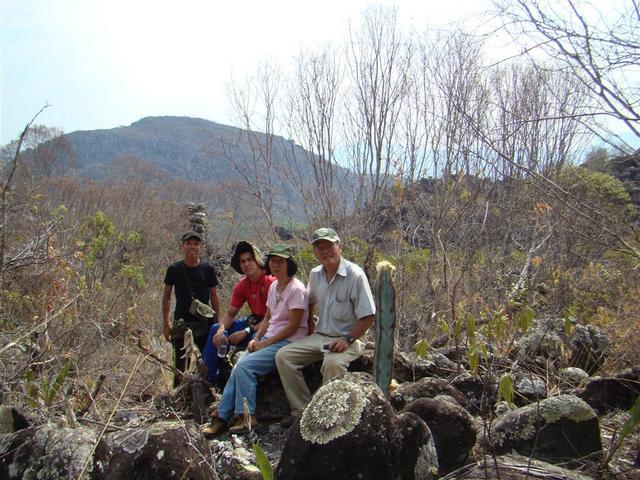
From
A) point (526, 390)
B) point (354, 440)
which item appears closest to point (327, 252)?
point (526, 390)

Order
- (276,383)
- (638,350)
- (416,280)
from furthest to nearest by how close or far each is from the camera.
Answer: (416,280) < (638,350) < (276,383)

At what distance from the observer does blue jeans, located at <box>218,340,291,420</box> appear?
4.74 meters

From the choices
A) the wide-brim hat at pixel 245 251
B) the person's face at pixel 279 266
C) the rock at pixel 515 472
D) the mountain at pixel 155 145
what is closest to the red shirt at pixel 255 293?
the wide-brim hat at pixel 245 251

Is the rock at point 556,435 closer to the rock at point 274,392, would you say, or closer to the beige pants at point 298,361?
the beige pants at point 298,361

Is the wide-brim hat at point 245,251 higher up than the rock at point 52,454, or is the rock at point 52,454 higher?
the wide-brim hat at point 245,251

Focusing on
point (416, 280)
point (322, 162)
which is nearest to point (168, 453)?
point (322, 162)

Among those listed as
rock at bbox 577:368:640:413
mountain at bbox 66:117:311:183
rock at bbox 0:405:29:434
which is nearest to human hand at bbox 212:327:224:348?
rock at bbox 0:405:29:434

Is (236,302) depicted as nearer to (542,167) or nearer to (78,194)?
(542,167)

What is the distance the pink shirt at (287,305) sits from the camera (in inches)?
195

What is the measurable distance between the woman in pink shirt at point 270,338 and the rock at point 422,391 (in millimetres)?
949

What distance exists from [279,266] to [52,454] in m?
2.43

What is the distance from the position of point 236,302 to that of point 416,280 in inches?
255

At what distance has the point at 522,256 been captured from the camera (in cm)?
1238

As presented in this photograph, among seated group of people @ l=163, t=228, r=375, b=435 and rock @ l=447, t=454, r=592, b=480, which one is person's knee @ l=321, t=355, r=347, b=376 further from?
rock @ l=447, t=454, r=592, b=480
